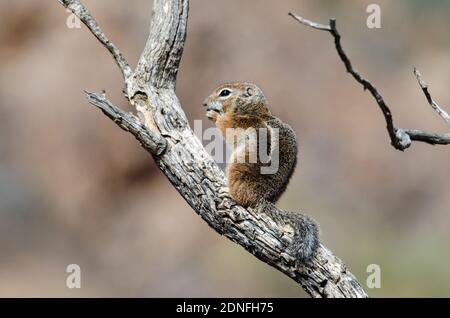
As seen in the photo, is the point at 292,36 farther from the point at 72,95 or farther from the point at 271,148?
the point at 271,148

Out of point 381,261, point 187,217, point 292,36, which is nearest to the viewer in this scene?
point 381,261

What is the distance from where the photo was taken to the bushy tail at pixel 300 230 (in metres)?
5.82

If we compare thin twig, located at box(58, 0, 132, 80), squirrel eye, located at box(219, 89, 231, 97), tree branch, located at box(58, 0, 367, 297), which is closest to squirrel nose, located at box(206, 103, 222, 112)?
squirrel eye, located at box(219, 89, 231, 97)

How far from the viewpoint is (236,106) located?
6746 millimetres

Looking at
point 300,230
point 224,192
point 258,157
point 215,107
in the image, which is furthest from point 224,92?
point 300,230

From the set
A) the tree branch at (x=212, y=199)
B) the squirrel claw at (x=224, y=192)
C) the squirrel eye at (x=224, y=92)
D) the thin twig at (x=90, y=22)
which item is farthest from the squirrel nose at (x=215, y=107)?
the squirrel claw at (x=224, y=192)

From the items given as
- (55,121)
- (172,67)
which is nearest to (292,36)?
(55,121)

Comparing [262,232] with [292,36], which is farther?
[292,36]

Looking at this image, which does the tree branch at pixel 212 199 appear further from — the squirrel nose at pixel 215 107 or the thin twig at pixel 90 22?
the squirrel nose at pixel 215 107

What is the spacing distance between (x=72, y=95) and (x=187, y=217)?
3146 mm

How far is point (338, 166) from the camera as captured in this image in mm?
15172

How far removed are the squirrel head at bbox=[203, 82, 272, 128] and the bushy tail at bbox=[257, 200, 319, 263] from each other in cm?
83

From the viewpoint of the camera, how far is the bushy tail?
19.1 ft

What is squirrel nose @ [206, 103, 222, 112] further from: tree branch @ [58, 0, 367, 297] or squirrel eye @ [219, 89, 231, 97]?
tree branch @ [58, 0, 367, 297]
